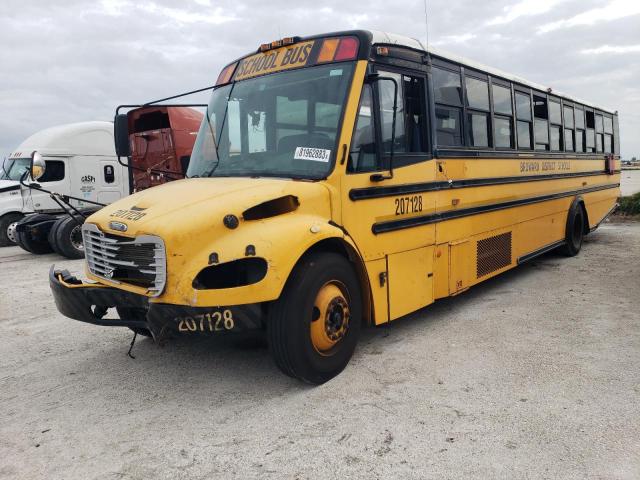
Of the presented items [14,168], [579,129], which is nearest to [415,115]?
[579,129]

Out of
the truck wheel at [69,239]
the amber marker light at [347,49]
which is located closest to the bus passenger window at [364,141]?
the amber marker light at [347,49]

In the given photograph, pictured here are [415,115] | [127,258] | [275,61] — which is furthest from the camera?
[415,115]

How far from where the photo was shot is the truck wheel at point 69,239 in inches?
405

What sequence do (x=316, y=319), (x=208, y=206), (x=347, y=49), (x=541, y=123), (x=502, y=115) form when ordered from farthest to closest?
(x=541, y=123) → (x=502, y=115) → (x=347, y=49) → (x=316, y=319) → (x=208, y=206)

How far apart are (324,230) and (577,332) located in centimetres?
274

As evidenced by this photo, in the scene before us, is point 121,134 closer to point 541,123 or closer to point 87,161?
point 541,123

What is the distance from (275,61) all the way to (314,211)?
5.04 ft

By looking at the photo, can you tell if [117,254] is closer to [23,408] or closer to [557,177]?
[23,408]

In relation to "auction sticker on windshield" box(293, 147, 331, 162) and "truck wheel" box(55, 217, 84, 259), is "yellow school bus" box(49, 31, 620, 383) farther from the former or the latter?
"truck wheel" box(55, 217, 84, 259)

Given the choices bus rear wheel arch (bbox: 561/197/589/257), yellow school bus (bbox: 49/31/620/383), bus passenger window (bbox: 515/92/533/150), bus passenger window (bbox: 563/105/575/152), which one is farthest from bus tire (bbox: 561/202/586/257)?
yellow school bus (bbox: 49/31/620/383)

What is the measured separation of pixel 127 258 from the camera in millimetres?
3596

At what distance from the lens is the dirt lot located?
2.84 metres

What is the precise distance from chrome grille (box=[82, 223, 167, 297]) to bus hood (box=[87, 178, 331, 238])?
67mm

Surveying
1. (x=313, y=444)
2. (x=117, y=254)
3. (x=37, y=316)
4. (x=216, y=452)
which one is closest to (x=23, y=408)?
(x=117, y=254)
